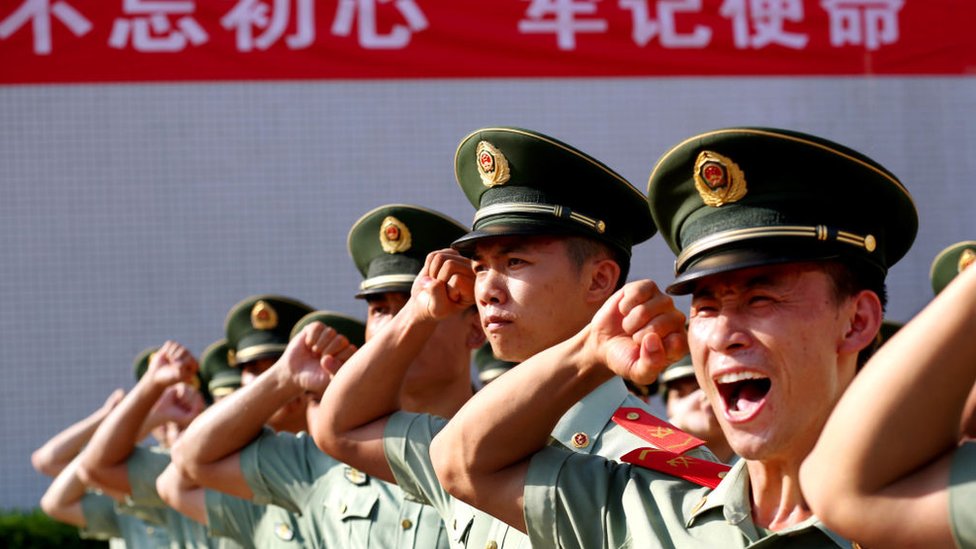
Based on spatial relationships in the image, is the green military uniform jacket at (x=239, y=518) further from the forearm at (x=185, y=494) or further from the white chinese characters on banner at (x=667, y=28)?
the white chinese characters on banner at (x=667, y=28)

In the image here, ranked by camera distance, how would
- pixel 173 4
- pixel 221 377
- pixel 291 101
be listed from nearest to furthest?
pixel 221 377 < pixel 173 4 < pixel 291 101

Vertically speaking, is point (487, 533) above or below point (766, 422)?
below

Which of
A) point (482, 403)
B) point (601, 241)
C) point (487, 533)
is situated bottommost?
point (487, 533)

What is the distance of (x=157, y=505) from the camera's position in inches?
239

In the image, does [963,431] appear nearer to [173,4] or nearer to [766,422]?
[766,422]

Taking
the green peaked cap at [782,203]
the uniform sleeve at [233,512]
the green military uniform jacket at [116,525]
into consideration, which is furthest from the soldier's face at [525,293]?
the green military uniform jacket at [116,525]

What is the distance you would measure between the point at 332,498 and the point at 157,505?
6.84ft

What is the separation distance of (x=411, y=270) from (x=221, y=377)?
2691mm

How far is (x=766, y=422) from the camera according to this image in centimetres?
203

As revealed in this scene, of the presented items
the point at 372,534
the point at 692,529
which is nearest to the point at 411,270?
the point at 372,534

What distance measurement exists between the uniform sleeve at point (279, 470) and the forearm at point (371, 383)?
2.96ft

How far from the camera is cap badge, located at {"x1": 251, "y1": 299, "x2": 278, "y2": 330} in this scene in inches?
229

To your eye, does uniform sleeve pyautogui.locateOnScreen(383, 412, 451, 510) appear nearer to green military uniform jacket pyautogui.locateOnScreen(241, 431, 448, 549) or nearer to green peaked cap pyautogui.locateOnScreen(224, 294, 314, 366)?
green military uniform jacket pyautogui.locateOnScreen(241, 431, 448, 549)

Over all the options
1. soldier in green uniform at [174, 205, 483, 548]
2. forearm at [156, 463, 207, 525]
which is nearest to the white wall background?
forearm at [156, 463, 207, 525]
